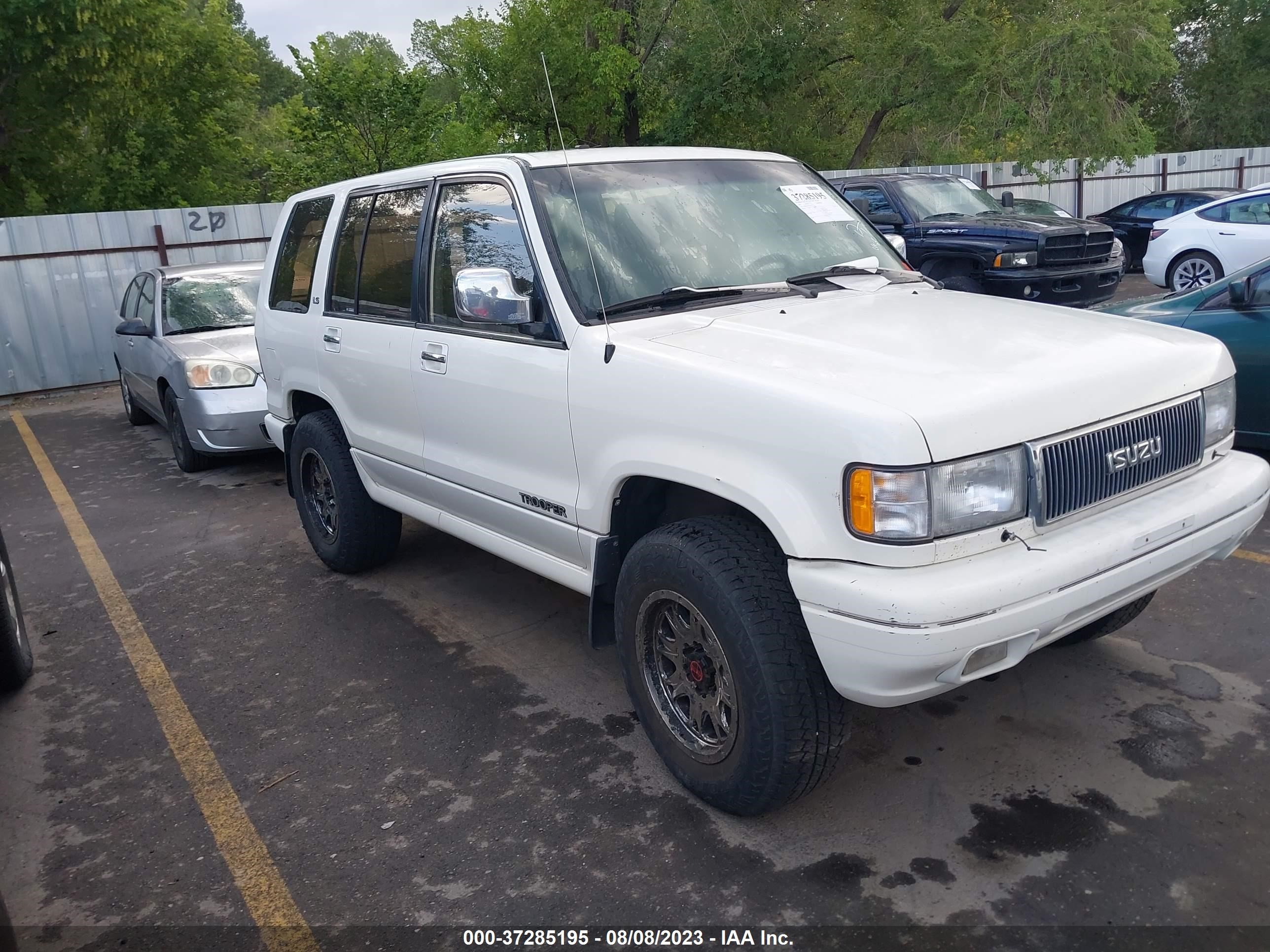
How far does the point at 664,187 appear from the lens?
13.7 ft

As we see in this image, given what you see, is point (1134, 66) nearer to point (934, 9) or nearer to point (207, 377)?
point (934, 9)

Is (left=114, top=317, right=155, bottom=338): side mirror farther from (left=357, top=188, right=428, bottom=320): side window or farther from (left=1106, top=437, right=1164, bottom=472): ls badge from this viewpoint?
(left=1106, top=437, right=1164, bottom=472): ls badge

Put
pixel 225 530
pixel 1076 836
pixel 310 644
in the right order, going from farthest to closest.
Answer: pixel 225 530, pixel 310 644, pixel 1076 836

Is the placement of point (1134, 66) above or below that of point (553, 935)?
above

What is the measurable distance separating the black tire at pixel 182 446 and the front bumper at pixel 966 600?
7062 millimetres

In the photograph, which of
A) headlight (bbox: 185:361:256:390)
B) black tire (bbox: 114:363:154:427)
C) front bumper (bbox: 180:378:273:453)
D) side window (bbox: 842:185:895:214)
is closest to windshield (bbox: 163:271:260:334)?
headlight (bbox: 185:361:256:390)

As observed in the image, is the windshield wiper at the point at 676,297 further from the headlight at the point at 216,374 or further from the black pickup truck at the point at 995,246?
the black pickup truck at the point at 995,246

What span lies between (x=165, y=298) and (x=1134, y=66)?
64.1ft

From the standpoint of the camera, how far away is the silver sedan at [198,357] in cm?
831

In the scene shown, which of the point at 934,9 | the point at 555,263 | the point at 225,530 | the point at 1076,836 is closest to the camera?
the point at 1076,836

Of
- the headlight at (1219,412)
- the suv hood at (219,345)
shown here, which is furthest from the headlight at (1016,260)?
the headlight at (1219,412)

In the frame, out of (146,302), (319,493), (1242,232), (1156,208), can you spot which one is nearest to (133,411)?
(146,302)

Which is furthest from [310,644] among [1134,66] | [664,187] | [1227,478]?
[1134,66]

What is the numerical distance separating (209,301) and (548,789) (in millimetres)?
7282
